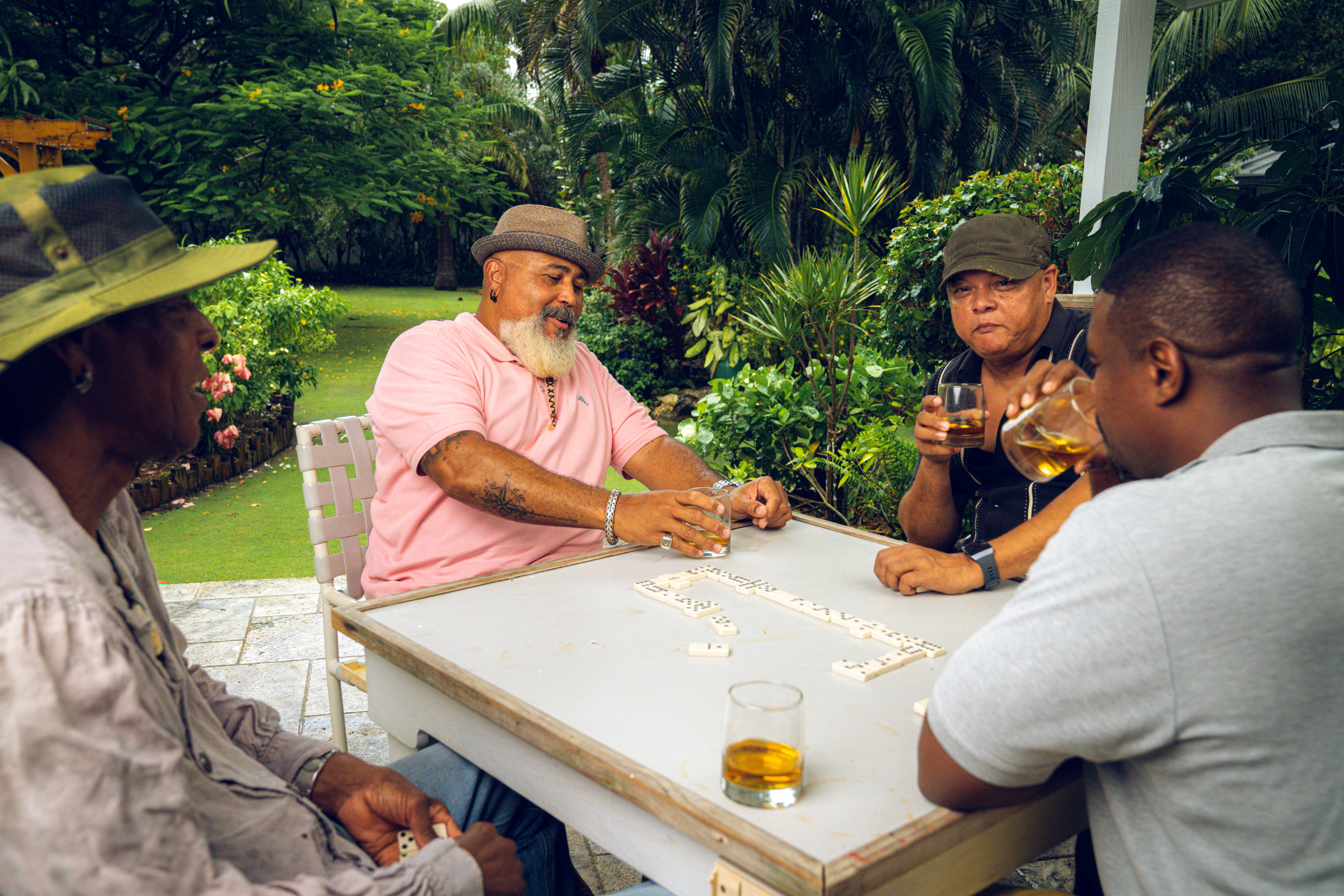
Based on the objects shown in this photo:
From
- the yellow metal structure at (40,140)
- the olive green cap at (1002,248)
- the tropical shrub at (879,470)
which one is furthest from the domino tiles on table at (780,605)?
the yellow metal structure at (40,140)

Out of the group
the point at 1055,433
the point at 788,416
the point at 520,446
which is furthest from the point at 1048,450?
the point at 788,416

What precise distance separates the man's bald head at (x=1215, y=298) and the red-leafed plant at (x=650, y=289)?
34.1 ft

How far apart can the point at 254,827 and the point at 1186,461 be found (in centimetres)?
144

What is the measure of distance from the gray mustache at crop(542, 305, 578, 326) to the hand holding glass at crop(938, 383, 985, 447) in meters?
1.23

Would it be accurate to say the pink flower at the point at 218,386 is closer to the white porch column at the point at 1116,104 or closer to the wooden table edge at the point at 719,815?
the white porch column at the point at 1116,104

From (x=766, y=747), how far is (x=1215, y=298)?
846mm

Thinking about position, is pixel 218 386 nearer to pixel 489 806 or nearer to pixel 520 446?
pixel 520 446

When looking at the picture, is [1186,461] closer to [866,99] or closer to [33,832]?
[33,832]

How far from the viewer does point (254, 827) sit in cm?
135

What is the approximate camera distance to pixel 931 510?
2.81 meters

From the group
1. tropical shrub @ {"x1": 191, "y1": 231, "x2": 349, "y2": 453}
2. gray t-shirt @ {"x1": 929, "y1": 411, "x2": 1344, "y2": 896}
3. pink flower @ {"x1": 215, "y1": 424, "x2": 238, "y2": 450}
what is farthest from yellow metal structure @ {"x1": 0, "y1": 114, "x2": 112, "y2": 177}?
gray t-shirt @ {"x1": 929, "y1": 411, "x2": 1344, "y2": 896}

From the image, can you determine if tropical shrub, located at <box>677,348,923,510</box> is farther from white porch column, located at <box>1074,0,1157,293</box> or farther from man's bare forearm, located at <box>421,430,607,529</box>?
man's bare forearm, located at <box>421,430,607,529</box>

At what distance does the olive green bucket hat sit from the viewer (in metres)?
1.06


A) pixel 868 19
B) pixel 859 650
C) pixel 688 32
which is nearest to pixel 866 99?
pixel 868 19
